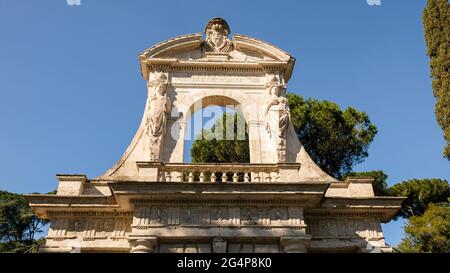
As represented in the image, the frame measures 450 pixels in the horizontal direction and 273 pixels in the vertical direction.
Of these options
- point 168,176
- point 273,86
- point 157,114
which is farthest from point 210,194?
A: point 273,86

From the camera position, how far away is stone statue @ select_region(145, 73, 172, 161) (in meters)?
11.0

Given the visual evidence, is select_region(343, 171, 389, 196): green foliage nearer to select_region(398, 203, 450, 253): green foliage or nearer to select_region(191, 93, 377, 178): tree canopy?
select_region(191, 93, 377, 178): tree canopy

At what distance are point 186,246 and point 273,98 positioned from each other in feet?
17.9

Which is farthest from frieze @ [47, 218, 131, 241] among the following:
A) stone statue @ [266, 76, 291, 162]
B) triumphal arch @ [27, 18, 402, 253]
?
stone statue @ [266, 76, 291, 162]

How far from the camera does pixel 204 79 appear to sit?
41.6 ft

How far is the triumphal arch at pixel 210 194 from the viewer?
9.12 metres

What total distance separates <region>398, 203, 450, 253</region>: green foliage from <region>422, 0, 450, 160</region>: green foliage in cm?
419

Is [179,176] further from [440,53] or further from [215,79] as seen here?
[440,53]

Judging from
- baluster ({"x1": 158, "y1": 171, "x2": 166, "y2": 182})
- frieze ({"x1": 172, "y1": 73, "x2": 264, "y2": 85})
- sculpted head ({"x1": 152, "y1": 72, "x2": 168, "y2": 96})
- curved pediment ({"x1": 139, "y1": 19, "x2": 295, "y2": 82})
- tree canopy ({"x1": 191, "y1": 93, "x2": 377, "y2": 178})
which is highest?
tree canopy ({"x1": 191, "y1": 93, "x2": 377, "y2": 178})

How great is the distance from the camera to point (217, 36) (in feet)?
44.3

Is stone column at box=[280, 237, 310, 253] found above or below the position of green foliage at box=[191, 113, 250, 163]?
below

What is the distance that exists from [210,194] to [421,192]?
19.3 meters

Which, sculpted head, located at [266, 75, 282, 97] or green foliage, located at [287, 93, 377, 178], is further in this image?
green foliage, located at [287, 93, 377, 178]

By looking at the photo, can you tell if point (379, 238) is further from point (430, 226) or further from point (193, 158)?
point (193, 158)
